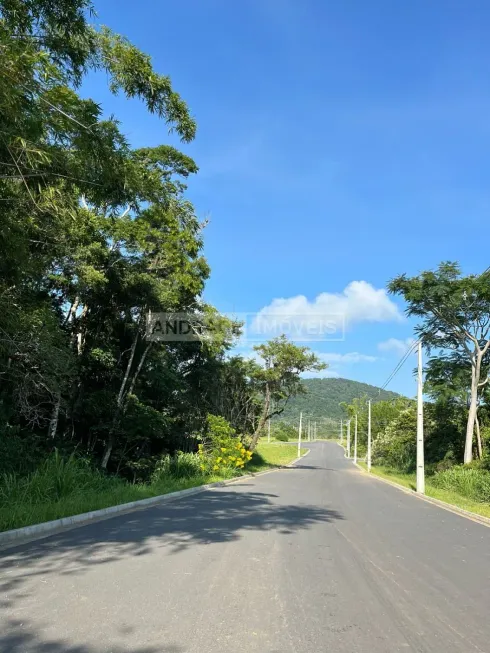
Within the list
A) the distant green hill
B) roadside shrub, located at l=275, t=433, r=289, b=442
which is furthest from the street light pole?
the distant green hill

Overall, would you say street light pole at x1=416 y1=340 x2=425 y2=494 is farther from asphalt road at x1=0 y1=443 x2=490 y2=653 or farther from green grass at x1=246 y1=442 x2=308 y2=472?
green grass at x1=246 y1=442 x2=308 y2=472

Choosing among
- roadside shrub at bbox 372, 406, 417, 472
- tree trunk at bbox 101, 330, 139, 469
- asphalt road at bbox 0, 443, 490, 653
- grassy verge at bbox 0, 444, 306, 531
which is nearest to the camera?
asphalt road at bbox 0, 443, 490, 653

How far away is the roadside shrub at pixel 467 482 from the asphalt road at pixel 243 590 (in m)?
12.8

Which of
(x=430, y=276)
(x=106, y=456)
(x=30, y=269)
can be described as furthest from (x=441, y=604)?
(x=430, y=276)

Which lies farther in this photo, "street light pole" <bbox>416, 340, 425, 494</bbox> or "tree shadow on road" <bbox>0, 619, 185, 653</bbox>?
"street light pole" <bbox>416, 340, 425, 494</bbox>

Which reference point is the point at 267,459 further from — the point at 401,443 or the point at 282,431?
the point at 282,431

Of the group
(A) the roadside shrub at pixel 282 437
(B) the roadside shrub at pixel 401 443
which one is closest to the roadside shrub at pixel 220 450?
(B) the roadside shrub at pixel 401 443

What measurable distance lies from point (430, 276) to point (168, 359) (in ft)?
52.9

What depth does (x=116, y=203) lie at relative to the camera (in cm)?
827

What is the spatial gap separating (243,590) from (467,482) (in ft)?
71.0

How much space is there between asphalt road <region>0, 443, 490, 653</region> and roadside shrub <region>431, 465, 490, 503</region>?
12.8 meters

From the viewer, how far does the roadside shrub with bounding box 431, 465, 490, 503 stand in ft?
70.9

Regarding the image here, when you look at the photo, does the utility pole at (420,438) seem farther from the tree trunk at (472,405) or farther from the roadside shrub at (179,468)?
the roadside shrub at (179,468)

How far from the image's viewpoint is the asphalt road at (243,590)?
4.19 meters
